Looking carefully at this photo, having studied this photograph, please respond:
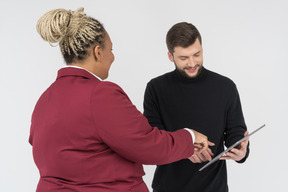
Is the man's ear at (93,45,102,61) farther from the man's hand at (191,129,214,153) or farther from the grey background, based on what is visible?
the grey background

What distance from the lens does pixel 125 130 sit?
1474mm

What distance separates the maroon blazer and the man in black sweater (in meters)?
0.62

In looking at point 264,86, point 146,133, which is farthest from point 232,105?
point 264,86

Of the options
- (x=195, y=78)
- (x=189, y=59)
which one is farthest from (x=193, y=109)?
(x=189, y=59)

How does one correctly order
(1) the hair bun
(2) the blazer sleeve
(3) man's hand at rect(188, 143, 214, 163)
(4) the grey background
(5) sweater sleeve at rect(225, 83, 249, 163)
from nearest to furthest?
(2) the blazer sleeve, (1) the hair bun, (3) man's hand at rect(188, 143, 214, 163), (5) sweater sleeve at rect(225, 83, 249, 163), (4) the grey background

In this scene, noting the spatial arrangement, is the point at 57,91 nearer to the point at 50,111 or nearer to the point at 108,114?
the point at 50,111

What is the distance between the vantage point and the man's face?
7.18 feet

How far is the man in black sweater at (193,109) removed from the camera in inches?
86.0

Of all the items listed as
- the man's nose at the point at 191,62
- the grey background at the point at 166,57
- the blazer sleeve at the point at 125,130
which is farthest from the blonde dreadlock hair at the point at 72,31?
the grey background at the point at 166,57

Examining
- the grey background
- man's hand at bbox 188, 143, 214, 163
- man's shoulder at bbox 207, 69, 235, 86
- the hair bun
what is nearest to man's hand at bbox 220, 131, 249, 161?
man's hand at bbox 188, 143, 214, 163

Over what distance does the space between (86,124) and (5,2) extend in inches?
94.1

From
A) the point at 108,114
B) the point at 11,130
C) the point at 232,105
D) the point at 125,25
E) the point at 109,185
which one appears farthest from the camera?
the point at 11,130

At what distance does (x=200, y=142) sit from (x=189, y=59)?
57 centimetres

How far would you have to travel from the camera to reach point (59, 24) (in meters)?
1.57
